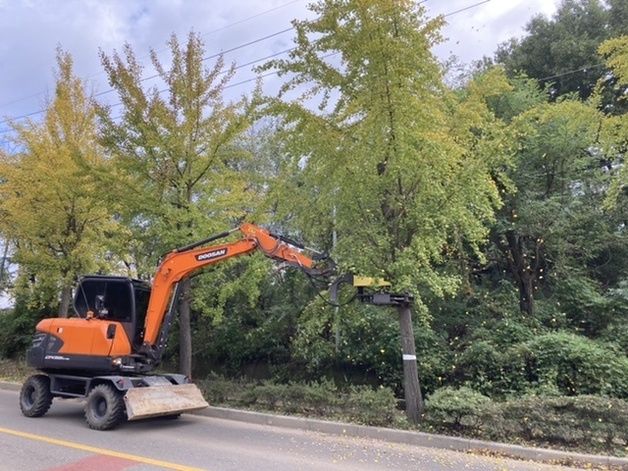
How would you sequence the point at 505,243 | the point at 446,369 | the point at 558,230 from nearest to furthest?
the point at 446,369 → the point at 558,230 → the point at 505,243

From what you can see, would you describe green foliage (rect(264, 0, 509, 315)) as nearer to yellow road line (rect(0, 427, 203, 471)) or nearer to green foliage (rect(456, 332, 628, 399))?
green foliage (rect(456, 332, 628, 399))

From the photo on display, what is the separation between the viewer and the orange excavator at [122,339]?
8.70 meters

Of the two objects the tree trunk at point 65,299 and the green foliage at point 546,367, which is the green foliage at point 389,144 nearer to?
the green foliage at point 546,367

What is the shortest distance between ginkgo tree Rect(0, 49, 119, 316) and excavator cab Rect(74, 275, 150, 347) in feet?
11.6

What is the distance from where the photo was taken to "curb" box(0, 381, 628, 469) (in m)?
6.73

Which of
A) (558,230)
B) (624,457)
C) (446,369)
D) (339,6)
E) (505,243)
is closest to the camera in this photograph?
(624,457)

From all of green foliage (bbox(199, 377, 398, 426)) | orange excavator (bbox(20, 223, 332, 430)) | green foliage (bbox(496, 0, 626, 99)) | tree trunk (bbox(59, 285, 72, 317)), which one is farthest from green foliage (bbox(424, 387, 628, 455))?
green foliage (bbox(496, 0, 626, 99))

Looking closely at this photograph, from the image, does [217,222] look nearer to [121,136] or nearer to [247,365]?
[121,136]

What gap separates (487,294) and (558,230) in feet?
7.74

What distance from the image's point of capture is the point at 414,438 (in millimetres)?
7828

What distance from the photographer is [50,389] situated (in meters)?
9.42

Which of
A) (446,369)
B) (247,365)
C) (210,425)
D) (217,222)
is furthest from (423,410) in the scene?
(247,365)

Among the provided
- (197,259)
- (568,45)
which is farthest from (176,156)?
(568,45)

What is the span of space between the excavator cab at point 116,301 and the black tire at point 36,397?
141 centimetres
